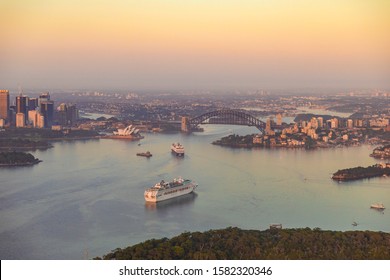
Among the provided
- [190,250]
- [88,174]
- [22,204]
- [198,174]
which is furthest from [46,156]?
[190,250]

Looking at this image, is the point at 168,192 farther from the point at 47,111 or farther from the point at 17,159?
the point at 47,111

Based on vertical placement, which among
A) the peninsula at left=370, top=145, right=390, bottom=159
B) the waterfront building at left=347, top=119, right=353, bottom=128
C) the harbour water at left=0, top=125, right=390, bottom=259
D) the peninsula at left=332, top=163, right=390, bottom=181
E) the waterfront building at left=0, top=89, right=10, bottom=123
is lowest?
the harbour water at left=0, top=125, right=390, bottom=259

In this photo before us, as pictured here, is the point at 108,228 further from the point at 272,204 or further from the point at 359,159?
the point at 359,159

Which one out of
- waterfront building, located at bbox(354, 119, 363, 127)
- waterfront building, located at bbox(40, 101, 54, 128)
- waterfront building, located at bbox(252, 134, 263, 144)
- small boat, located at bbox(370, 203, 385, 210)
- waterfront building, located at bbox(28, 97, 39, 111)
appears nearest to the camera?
small boat, located at bbox(370, 203, 385, 210)

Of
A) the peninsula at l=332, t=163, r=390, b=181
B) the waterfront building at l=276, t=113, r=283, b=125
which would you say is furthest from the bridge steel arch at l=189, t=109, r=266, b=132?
the peninsula at l=332, t=163, r=390, b=181

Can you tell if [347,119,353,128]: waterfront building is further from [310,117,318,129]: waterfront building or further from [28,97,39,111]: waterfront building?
[28,97,39,111]: waterfront building

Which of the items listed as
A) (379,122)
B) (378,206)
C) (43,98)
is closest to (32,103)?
(43,98)

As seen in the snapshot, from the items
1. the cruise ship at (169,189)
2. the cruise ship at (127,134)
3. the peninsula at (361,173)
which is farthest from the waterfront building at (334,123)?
the cruise ship at (169,189)
